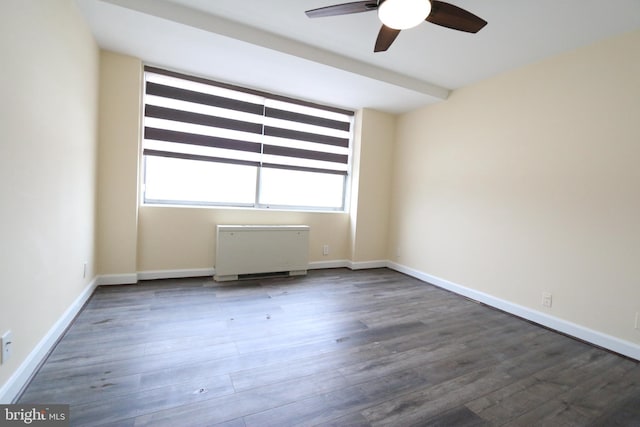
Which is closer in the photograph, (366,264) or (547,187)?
(547,187)

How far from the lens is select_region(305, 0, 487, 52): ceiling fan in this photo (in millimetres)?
1651

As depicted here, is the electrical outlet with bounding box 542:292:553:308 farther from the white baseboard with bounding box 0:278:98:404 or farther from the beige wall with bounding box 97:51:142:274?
the beige wall with bounding box 97:51:142:274

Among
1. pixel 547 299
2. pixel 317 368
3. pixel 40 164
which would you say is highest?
pixel 40 164

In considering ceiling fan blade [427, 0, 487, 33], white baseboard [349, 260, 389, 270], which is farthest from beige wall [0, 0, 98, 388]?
white baseboard [349, 260, 389, 270]

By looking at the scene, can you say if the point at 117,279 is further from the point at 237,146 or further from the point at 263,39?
the point at 263,39

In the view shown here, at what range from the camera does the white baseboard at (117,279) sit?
2967 millimetres

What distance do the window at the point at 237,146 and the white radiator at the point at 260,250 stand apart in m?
0.48

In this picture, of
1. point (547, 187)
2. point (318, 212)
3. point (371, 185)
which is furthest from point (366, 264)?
point (547, 187)

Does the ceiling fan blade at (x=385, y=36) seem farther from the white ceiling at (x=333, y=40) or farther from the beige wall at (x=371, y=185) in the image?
the beige wall at (x=371, y=185)

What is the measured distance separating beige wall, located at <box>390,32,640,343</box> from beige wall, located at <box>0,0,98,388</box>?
3.92 m

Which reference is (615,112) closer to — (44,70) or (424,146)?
(424,146)

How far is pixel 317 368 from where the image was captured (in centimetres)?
179

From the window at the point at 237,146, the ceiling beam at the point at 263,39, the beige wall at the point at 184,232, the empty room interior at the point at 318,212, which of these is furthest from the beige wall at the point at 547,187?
the beige wall at the point at 184,232

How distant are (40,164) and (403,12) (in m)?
2.38
